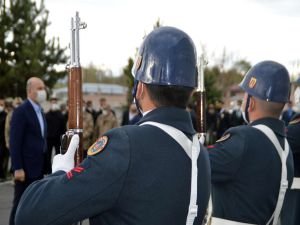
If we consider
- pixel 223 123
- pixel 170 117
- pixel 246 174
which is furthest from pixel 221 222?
pixel 223 123

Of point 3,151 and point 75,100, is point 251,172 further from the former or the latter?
point 3,151

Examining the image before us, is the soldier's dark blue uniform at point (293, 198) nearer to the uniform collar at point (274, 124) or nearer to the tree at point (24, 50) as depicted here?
the uniform collar at point (274, 124)

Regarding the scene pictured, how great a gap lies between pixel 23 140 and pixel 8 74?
51.9 ft

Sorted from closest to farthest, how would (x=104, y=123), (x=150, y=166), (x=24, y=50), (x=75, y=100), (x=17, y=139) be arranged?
(x=150, y=166)
(x=75, y=100)
(x=17, y=139)
(x=104, y=123)
(x=24, y=50)

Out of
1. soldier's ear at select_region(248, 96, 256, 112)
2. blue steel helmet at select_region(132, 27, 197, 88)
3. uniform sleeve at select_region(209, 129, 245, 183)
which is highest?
blue steel helmet at select_region(132, 27, 197, 88)

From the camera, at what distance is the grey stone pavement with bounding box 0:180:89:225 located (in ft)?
22.1

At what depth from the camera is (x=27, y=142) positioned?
17.6 feet

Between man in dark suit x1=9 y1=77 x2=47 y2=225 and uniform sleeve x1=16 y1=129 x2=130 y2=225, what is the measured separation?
3742 mm

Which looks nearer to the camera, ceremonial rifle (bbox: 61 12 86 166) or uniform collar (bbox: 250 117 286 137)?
ceremonial rifle (bbox: 61 12 86 166)

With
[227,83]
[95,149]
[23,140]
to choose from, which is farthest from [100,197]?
[227,83]

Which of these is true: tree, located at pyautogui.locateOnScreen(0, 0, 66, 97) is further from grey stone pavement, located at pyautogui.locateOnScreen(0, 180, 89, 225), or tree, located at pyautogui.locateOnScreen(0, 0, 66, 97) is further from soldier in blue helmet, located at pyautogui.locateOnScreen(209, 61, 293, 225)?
soldier in blue helmet, located at pyautogui.locateOnScreen(209, 61, 293, 225)

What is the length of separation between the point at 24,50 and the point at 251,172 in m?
19.6

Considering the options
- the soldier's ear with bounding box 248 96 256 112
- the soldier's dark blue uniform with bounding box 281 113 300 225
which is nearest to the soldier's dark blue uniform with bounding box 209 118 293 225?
the soldier's ear with bounding box 248 96 256 112

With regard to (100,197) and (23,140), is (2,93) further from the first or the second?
(100,197)
